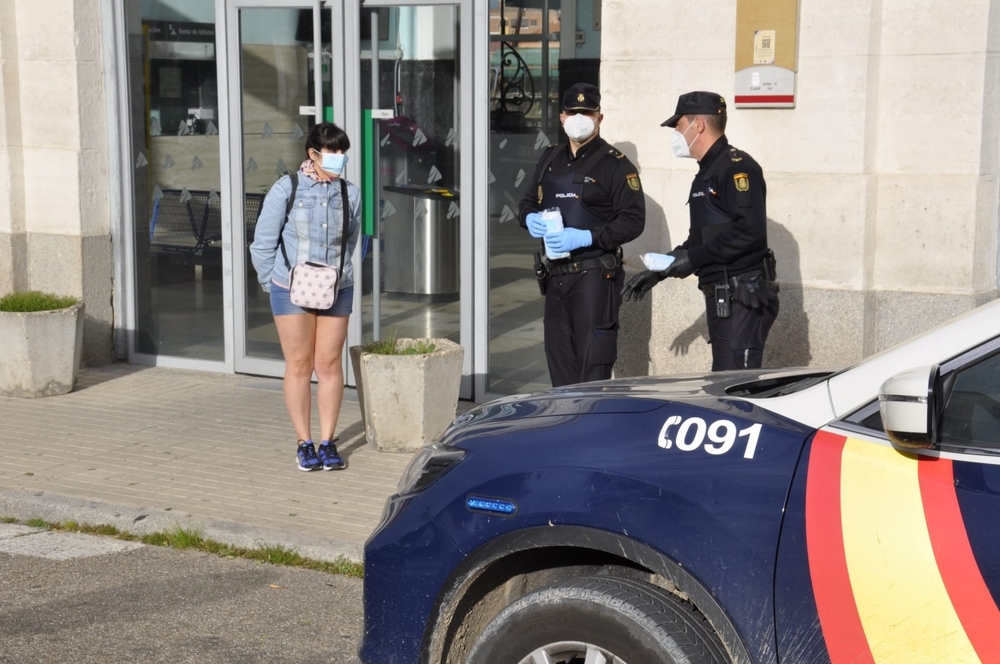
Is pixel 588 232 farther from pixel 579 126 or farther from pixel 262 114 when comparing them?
pixel 262 114

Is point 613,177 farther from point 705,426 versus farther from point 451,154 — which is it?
point 705,426

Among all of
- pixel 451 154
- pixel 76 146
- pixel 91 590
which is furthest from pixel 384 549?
pixel 76 146

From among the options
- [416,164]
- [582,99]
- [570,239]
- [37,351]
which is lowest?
[37,351]

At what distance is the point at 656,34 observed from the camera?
7.83 meters

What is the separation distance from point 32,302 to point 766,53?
16.8ft

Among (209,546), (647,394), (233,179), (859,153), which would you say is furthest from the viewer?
(233,179)

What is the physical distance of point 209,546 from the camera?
6.05 meters

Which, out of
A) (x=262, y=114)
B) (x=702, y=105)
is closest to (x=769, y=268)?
(x=702, y=105)

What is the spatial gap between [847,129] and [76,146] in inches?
223

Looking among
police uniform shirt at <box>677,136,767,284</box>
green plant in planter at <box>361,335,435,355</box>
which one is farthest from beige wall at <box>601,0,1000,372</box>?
green plant in planter at <box>361,335,435,355</box>

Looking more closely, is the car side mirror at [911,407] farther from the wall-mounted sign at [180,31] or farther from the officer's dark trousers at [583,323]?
the wall-mounted sign at [180,31]

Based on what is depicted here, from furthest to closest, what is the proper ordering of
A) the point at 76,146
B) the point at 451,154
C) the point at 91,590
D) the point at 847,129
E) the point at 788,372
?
the point at 76,146
the point at 451,154
the point at 847,129
the point at 91,590
the point at 788,372

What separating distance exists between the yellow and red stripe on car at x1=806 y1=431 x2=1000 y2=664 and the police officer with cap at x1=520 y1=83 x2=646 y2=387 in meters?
3.89

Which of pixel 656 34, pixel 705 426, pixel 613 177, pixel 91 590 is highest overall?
pixel 656 34
